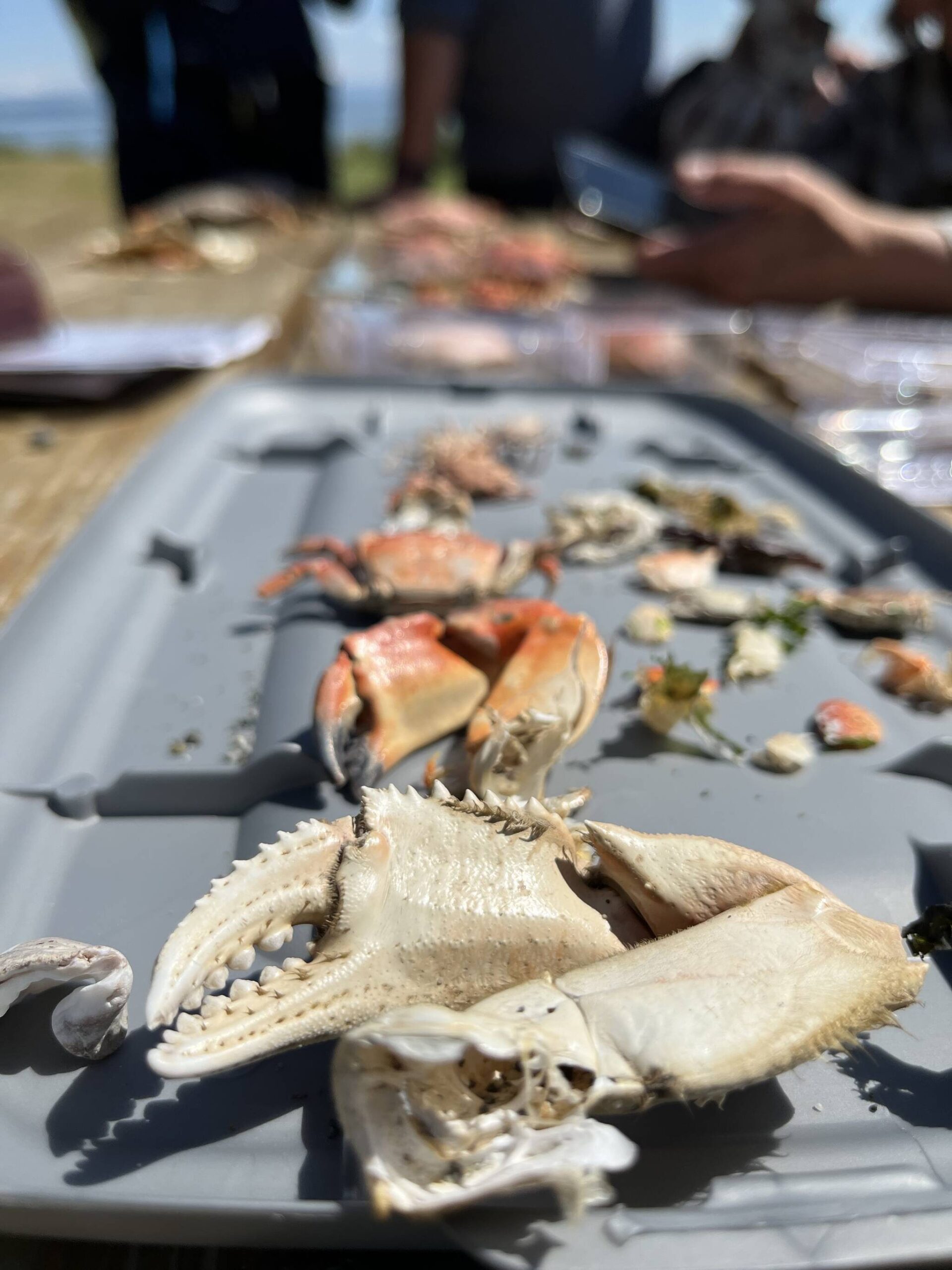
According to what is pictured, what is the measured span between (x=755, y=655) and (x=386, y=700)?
0.61 m

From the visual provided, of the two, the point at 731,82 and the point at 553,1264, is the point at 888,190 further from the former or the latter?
the point at 553,1264

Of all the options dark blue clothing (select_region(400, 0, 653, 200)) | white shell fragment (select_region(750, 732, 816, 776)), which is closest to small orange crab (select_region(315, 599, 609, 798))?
white shell fragment (select_region(750, 732, 816, 776))

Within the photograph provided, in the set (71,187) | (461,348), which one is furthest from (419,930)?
(71,187)

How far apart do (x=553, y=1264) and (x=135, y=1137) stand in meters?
0.35

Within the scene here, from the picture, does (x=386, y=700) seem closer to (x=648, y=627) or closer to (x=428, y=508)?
(x=648, y=627)

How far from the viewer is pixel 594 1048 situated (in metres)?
0.66

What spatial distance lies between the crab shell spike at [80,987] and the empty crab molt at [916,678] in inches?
44.8

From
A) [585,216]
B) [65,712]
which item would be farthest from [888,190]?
[65,712]

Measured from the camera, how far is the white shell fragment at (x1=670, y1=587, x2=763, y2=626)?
1.53m

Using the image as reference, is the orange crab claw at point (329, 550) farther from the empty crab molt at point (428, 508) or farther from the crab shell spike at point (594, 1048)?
the crab shell spike at point (594, 1048)

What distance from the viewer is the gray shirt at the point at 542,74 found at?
15.9 feet

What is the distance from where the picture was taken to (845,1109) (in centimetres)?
79

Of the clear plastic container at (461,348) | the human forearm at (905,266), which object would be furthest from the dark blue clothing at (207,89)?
the human forearm at (905,266)

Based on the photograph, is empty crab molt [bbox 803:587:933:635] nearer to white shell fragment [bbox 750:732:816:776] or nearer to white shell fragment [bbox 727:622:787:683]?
white shell fragment [bbox 727:622:787:683]
